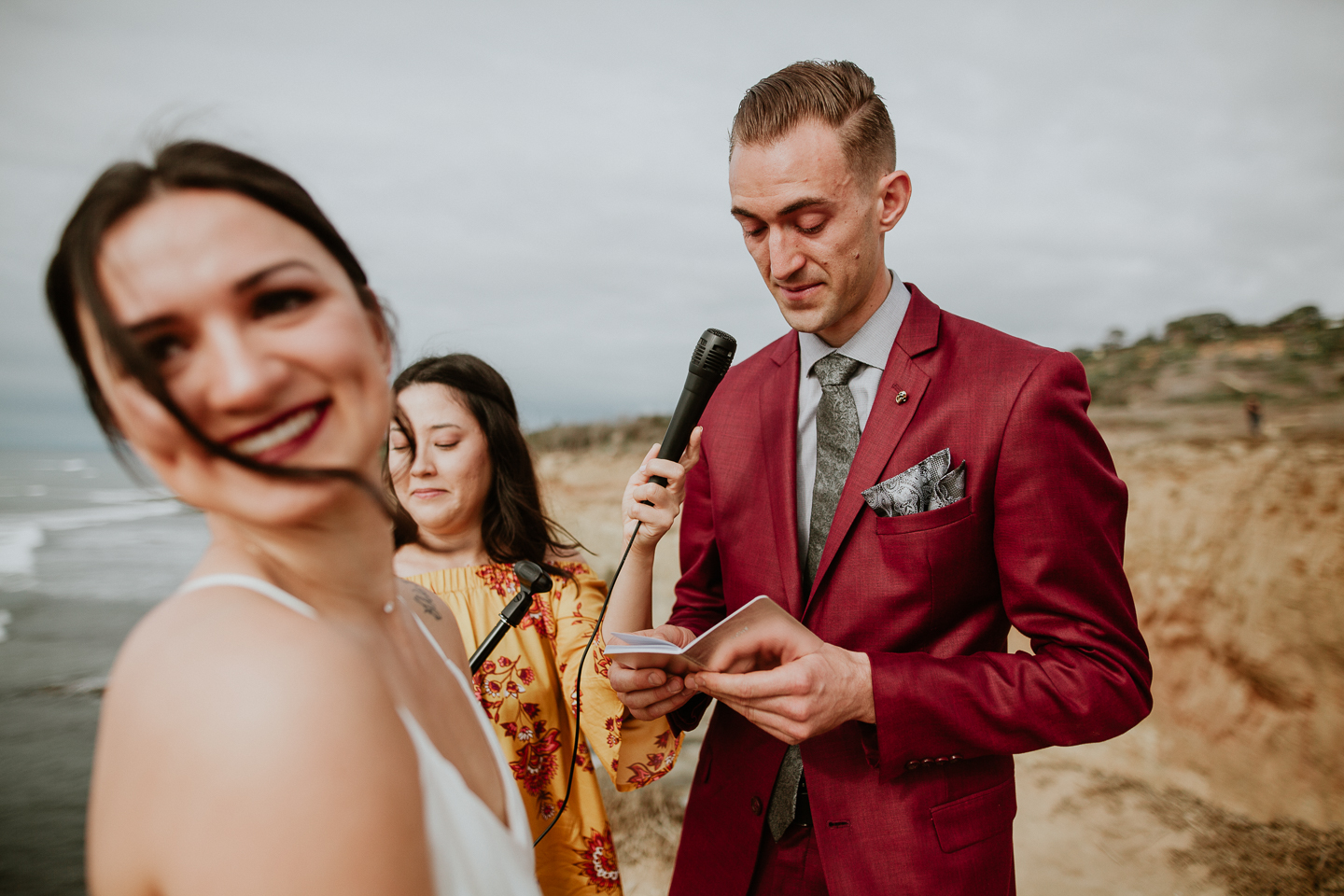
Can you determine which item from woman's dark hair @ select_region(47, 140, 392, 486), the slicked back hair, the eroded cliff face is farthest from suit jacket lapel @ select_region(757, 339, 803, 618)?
the eroded cliff face

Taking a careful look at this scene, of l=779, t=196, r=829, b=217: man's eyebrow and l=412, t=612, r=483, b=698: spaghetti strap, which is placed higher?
l=779, t=196, r=829, b=217: man's eyebrow

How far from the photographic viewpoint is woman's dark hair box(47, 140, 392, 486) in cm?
72

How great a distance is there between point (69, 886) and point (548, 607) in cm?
529

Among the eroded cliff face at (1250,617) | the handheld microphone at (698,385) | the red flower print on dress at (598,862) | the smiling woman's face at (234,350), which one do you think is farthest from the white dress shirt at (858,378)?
the eroded cliff face at (1250,617)

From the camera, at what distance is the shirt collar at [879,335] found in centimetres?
193

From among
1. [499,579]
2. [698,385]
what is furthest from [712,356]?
[499,579]

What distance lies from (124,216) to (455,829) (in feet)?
2.54

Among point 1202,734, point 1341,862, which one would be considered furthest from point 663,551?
point 1341,862

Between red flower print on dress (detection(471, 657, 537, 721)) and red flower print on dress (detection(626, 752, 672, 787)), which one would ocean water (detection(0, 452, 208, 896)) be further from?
red flower print on dress (detection(626, 752, 672, 787))

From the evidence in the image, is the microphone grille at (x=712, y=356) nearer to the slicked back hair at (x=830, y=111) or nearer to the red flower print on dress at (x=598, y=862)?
the slicked back hair at (x=830, y=111)

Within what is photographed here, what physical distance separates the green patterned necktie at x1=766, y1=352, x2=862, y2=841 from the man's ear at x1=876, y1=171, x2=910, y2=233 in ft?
1.35

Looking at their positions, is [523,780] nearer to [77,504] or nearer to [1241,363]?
[1241,363]

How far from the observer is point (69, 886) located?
504 cm

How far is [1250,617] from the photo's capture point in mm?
6504
